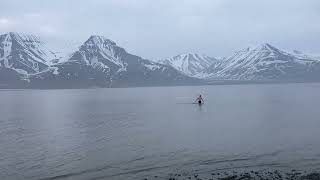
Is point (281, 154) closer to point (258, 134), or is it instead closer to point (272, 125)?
point (258, 134)

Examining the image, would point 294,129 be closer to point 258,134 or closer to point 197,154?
point 258,134

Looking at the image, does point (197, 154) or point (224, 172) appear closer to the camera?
point (224, 172)

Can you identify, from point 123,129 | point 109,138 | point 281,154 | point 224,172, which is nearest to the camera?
point 224,172

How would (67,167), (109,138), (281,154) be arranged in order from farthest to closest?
(109,138)
(281,154)
(67,167)

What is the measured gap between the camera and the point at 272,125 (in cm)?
9788

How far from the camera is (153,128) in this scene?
96688 millimetres

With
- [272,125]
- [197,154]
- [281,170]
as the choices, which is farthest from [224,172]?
[272,125]

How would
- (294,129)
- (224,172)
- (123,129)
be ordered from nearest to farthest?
(224,172), (294,129), (123,129)

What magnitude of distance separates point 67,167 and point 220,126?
4836 cm

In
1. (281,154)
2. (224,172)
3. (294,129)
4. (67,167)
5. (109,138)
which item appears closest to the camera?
(224,172)

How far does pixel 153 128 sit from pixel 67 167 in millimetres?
41951

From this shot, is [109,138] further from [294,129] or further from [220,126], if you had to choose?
[294,129]

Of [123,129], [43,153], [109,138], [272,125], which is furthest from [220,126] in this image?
[43,153]

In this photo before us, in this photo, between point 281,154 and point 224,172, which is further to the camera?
point 281,154
